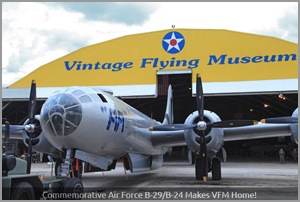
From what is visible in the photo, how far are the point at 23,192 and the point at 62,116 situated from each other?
8.26 ft

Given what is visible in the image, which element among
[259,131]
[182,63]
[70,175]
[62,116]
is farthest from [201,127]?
[182,63]

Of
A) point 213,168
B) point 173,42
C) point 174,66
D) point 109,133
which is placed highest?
point 173,42

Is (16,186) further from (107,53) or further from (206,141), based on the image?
(107,53)

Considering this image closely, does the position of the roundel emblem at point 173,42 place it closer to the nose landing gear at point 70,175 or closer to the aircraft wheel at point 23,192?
the nose landing gear at point 70,175

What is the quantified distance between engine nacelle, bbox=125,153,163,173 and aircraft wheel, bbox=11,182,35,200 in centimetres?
559

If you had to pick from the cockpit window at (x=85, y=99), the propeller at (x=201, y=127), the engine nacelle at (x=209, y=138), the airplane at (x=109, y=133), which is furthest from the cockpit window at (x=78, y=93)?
the engine nacelle at (x=209, y=138)

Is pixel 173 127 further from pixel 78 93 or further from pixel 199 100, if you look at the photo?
pixel 78 93

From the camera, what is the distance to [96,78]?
26.7 metres

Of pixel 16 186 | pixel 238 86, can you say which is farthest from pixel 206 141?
pixel 238 86

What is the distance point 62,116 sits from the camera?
859cm

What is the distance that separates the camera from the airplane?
8773mm

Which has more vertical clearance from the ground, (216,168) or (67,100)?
(67,100)

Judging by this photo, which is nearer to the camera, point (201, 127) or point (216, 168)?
point (201, 127)

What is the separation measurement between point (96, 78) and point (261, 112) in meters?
26.3
